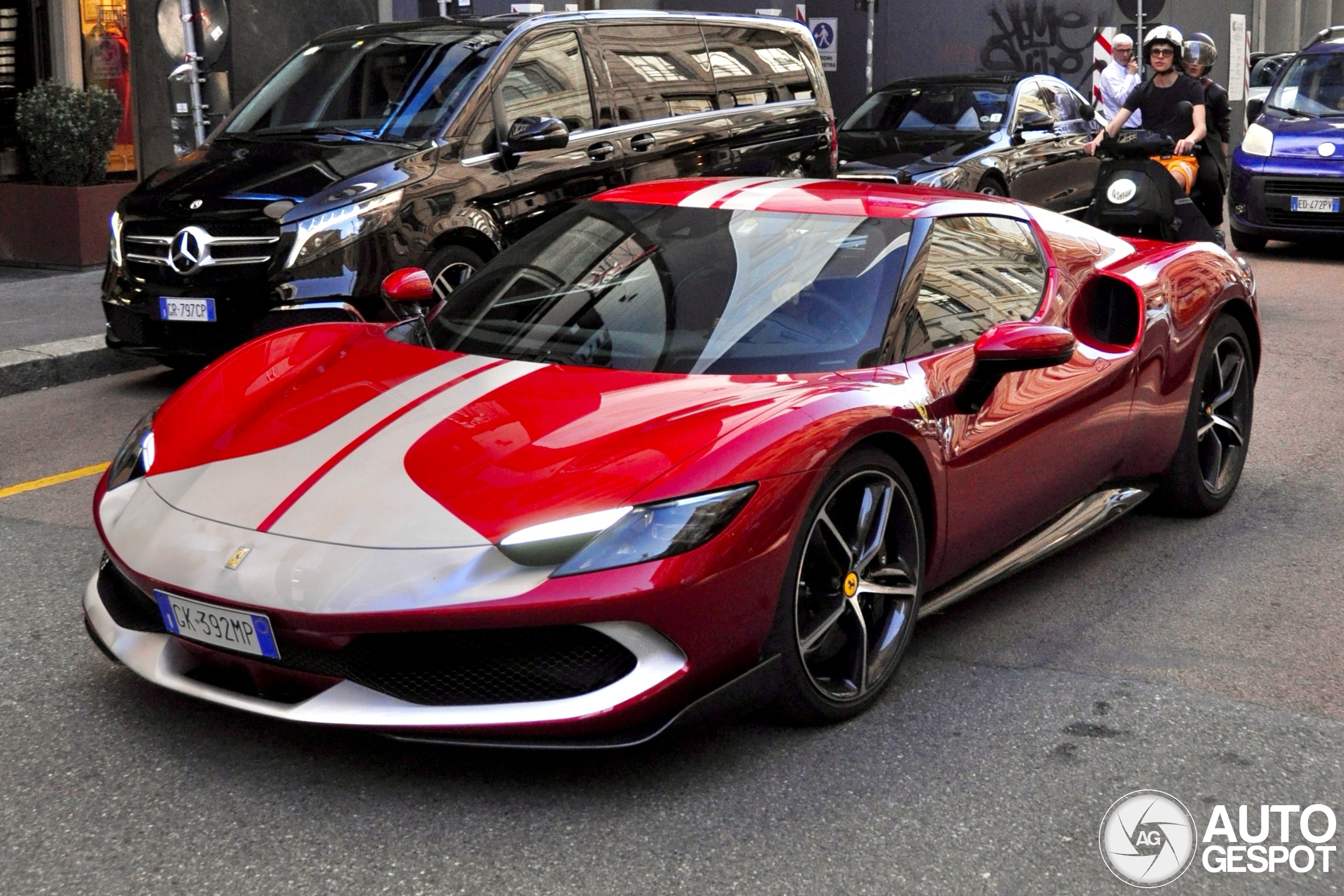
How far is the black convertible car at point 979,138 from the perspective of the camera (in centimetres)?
1259

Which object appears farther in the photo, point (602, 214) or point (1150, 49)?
point (1150, 49)

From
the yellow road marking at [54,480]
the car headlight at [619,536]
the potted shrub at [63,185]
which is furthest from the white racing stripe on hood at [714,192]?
the potted shrub at [63,185]

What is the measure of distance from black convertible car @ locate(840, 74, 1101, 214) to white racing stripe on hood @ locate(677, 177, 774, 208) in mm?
7158

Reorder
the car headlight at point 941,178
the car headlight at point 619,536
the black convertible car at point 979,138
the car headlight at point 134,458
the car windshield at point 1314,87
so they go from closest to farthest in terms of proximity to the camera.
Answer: the car headlight at point 619,536, the car headlight at point 134,458, the car headlight at point 941,178, the black convertible car at point 979,138, the car windshield at point 1314,87

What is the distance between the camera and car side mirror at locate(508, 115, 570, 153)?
839cm

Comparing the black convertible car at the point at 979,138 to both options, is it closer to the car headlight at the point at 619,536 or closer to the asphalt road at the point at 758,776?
the asphalt road at the point at 758,776

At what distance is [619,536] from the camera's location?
3.34 m

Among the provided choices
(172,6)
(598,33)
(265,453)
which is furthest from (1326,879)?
(172,6)

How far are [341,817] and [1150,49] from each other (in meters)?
8.98

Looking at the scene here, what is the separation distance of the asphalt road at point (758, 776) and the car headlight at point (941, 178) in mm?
7461

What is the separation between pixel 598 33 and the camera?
30.5ft

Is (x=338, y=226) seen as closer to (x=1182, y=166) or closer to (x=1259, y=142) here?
(x=1182, y=166)

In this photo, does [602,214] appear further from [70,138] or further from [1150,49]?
[70,138]

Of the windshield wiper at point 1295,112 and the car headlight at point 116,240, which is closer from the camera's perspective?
the car headlight at point 116,240
